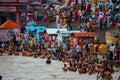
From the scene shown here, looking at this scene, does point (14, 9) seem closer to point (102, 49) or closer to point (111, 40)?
point (111, 40)

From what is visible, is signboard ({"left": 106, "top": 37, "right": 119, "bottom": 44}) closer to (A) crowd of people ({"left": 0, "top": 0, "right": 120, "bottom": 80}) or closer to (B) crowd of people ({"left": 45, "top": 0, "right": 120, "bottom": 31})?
(A) crowd of people ({"left": 0, "top": 0, "right": 120, "bottom": 80})

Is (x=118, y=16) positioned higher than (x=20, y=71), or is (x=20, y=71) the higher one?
(x=118, y=16)

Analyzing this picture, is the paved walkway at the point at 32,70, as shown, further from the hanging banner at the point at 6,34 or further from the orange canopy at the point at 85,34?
the hanging banner at the point at 6,34

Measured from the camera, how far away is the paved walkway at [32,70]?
37125mm

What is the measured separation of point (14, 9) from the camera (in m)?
57.9

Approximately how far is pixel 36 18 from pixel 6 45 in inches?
305

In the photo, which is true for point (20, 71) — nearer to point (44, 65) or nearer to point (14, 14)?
point (44, 65)

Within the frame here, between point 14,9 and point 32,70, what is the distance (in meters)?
18.0

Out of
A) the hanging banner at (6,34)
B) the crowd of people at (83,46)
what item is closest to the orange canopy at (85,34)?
the crowd of people at (83,46)

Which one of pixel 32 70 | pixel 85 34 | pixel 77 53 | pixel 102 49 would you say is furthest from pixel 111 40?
pixel 32 70

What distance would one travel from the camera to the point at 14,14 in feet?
192

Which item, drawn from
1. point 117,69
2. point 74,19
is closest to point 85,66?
point 117,69

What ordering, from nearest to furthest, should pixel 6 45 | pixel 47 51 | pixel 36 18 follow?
pixel 47 51, pixel 6 45, pixel 36 18

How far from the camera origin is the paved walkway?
37.1m
